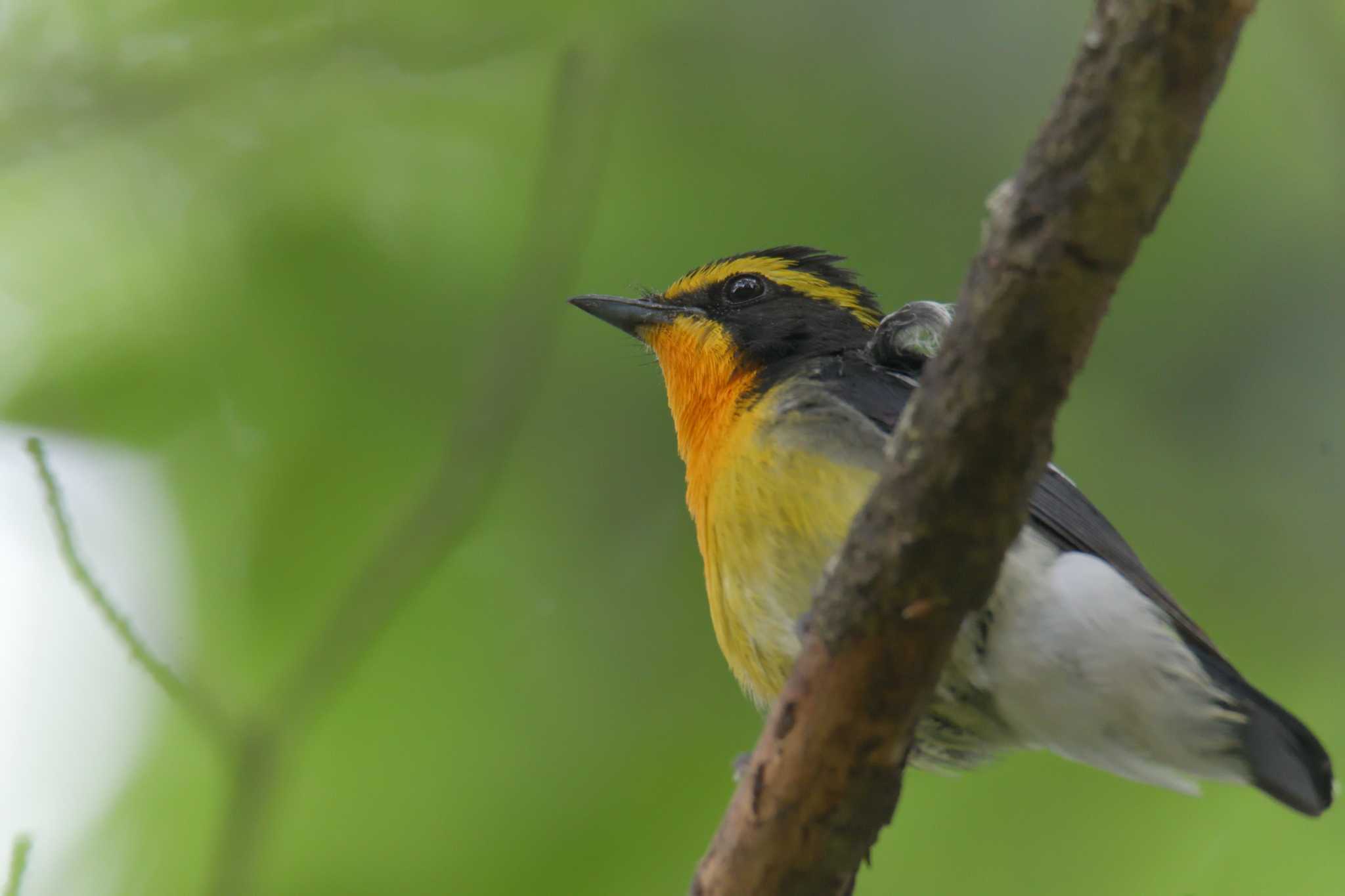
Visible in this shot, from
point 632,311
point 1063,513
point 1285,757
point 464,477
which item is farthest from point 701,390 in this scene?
point 1285,757

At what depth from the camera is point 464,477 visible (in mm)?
3877

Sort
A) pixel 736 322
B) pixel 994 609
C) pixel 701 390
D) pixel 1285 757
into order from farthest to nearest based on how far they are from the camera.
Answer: pixel 736 322 → pixel 701 390 → pixel 994 609 → pixel 1285 757

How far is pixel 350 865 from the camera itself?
13.9ft

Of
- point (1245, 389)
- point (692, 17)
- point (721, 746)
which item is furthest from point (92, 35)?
point (1245, 389)

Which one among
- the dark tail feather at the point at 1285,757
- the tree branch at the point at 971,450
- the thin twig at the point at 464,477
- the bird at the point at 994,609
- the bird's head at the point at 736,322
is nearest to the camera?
the tree branch at the point at 971,450

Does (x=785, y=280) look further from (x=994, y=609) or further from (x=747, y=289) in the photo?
(x=994, y=609)

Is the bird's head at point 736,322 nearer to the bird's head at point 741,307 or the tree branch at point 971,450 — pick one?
the bird's head at point 741,307

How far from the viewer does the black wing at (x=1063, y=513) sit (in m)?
3.26

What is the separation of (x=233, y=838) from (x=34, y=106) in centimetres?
265

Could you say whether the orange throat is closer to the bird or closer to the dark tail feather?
the bird

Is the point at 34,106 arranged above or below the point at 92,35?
below

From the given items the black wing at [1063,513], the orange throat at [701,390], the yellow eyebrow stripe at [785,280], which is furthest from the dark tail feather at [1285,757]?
the yellow eyebrow stripe at [785,280]

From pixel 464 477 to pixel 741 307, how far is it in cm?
123

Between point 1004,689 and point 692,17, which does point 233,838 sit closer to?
point 1004,689
